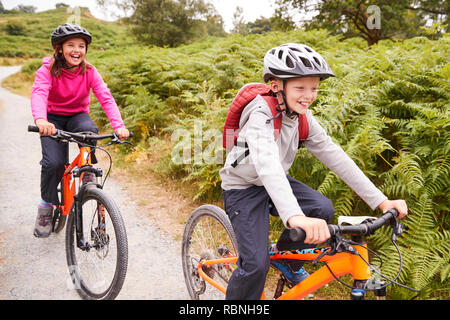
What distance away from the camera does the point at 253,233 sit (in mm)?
2332

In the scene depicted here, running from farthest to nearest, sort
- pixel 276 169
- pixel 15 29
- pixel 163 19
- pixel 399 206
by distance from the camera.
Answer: pixel 15 29 < pixel 163 19 < pixel 276 169 < pixel 399 206

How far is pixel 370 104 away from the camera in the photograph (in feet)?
14.8

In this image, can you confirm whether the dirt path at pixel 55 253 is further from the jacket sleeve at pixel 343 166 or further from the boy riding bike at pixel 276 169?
the jacket sleeve at pixel 343 166

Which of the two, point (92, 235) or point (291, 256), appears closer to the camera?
point (291, 256)

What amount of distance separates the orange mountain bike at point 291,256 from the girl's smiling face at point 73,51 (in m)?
2.28

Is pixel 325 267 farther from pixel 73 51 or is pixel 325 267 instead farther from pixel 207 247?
pixel 73 51

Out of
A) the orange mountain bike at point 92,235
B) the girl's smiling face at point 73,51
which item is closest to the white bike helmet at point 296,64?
the orange mountain bike at point 92,235

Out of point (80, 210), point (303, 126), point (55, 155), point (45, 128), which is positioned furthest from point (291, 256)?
point (55, 155)

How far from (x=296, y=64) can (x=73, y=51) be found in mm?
2762

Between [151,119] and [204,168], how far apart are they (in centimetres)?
359

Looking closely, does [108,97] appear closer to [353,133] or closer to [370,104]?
[353,133]

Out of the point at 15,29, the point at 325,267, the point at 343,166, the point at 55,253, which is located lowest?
the point at 55,253

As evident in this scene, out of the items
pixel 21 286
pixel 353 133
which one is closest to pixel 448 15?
pixel 353 133
